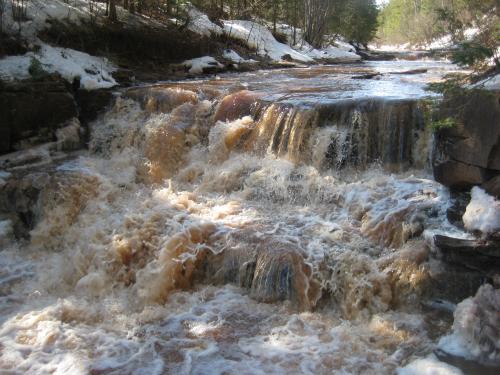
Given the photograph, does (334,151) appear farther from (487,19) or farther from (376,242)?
(487,19)

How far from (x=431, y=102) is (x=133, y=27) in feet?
36.4

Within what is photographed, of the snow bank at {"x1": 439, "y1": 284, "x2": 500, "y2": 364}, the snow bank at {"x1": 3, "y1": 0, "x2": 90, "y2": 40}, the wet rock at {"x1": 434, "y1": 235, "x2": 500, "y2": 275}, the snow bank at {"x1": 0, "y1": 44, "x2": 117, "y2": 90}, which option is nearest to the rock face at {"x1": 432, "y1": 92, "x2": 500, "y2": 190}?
the wet rock at {"x1": 434, "y1": 235, "x2": 500, "y2": 275}

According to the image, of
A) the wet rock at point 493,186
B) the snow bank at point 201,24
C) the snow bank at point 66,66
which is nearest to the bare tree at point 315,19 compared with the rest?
the snow bank at point 201,24

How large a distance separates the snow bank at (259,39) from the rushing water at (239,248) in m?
11.2

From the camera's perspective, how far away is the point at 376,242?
5359 millimetres

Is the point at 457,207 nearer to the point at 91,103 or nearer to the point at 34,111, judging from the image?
the point at 34,111

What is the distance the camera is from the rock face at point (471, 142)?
4.81 m

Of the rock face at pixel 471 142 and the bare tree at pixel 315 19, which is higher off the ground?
the bare tree at pixel 315 19

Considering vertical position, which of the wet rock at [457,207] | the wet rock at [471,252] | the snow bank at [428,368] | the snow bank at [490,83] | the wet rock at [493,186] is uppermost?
the snow bank at [490,83]

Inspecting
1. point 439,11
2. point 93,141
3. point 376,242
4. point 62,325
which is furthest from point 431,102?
point 93,141

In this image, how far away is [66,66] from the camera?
10414 mm

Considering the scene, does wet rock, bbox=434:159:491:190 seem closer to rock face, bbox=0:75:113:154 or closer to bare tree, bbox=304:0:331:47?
rock face, bbox=0:75:113:154

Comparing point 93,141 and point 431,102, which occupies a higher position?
point 431,102

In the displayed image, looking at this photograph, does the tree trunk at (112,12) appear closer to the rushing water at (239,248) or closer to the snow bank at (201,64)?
the snow bank at (201,64)
